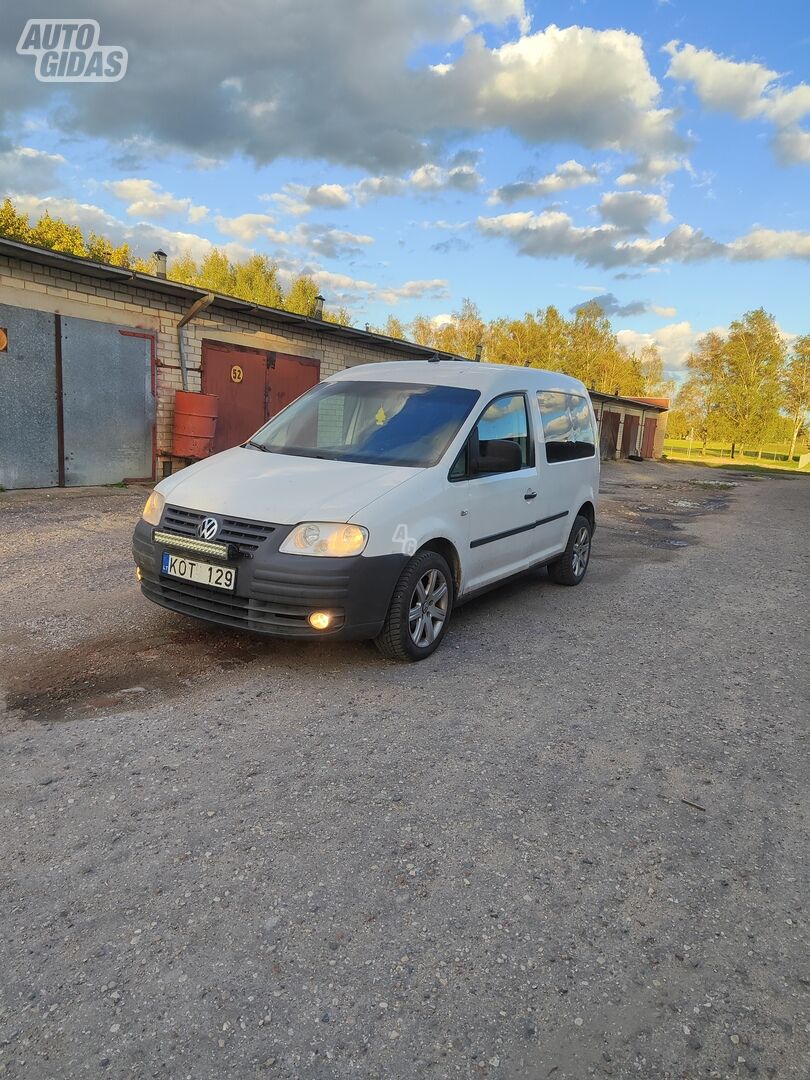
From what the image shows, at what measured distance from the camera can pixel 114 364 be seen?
11.7 metres

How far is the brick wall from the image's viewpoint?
10.4 metres

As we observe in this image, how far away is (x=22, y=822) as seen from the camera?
8.32 ft

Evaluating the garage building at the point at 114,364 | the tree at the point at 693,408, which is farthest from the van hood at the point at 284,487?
the tree at the point at 693,408

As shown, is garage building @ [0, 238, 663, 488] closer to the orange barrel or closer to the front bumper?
the orange barrel

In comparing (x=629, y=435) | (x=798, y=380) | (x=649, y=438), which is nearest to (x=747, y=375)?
(x=798, y=380)

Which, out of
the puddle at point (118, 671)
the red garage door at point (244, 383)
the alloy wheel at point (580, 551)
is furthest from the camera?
the red garage door at point (244, 383)

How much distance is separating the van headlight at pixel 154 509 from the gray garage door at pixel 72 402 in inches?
290

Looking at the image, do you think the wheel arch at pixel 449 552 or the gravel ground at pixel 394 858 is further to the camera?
the wheel arch at pixel 449 552

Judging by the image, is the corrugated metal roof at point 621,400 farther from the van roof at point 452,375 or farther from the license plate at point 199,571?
the license plate at point 199,571

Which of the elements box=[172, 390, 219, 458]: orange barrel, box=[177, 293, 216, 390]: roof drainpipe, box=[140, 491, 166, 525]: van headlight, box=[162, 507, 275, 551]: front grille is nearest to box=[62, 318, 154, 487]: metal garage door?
Answer: box=[172, 390, 219, 458]: orange barrel

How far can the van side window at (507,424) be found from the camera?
4824 mm

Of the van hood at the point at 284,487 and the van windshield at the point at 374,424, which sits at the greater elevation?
the van windshield at the point at 374,424

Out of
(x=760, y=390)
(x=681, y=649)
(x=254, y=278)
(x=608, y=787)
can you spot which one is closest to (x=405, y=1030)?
(x=608, y=787)

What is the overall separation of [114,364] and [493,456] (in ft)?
30.5
